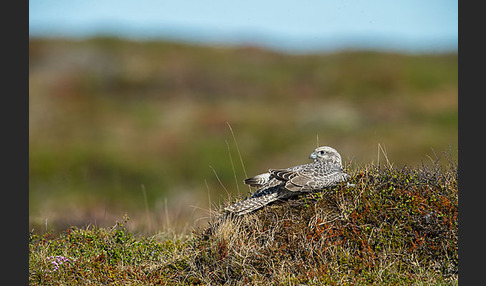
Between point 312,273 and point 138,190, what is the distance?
19.2 m

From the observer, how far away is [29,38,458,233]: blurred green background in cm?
2311

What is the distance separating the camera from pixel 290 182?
27.0ft

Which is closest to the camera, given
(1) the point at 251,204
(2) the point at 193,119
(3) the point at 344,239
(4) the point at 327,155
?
(3) the point at 344,239

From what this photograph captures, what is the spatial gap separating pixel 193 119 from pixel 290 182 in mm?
34544

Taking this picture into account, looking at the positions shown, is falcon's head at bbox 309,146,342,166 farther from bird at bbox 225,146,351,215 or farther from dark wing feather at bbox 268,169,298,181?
dark wing feather at bbox 268,169,298,181

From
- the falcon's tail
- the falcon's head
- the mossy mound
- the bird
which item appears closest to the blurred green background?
the falcon's head

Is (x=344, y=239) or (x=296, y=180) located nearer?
(x=344, y=239)

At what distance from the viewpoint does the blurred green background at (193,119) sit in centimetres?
2311

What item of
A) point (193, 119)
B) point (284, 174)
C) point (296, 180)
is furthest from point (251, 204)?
point (193, 119)

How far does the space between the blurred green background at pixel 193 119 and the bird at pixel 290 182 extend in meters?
0.59

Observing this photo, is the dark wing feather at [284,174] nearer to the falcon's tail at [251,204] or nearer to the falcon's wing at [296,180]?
the falcon's wing at [296,180]

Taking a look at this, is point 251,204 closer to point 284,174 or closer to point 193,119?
point 284,174

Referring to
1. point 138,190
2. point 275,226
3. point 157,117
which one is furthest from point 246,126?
point 275,226

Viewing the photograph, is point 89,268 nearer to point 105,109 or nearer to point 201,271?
point 201,271
